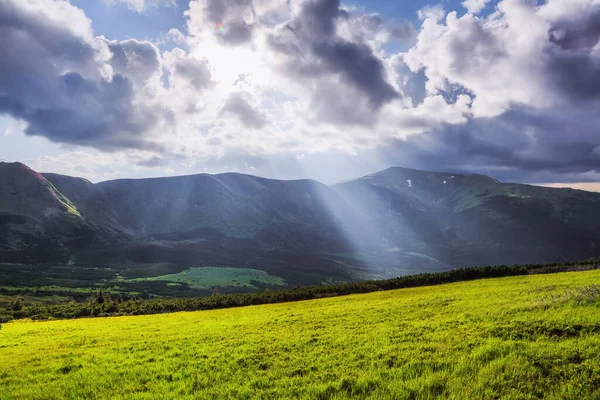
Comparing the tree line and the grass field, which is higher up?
the grass field

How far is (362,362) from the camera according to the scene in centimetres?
1577

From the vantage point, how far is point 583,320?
17.8 meters

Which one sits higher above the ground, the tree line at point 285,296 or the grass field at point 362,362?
the grass field at point 362,362

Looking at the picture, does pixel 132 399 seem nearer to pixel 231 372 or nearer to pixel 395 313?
pixel 231 372

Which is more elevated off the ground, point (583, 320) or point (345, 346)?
point (583, 320)

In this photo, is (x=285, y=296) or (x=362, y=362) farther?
(x=285, y=296)

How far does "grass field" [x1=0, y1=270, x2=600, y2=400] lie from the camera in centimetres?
1232

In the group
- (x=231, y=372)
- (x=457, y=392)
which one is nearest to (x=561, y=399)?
(x=457, y=392)

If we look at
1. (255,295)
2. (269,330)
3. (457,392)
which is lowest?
(255,295)

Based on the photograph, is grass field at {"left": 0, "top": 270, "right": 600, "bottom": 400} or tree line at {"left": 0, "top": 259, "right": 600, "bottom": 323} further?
tree line at {"left": 0, "top": 259, "right": 600, "bottom": 323}

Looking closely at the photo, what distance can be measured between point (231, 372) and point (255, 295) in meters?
72.0

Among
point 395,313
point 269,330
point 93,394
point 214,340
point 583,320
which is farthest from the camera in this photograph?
point 395,313

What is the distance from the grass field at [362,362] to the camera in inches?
485

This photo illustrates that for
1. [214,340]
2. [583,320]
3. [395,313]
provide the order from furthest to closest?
1. [395,313]
2. [214,340]
3. [583,320]
